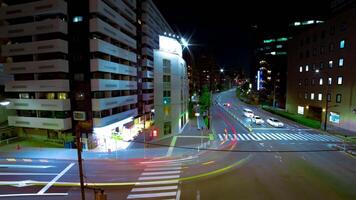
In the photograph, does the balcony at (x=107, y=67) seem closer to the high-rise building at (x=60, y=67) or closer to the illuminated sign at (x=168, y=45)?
the high-rise building at (x=60, y=67)

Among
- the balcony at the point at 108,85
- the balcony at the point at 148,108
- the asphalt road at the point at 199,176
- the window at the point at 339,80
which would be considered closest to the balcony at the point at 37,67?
the balcony at the point at 108,85

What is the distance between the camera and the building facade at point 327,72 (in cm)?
3838

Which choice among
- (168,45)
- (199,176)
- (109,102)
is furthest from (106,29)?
(199,176)

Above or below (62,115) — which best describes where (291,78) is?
above

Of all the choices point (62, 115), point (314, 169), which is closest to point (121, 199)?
point (314, 169)

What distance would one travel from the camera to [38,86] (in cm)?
3042

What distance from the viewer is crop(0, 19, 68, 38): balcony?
2872 centimetres

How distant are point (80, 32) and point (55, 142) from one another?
53.6 feet

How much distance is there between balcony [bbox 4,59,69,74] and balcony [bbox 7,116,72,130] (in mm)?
6900

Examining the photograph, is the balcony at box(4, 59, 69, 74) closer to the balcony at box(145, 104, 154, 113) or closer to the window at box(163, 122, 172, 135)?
the window at box(163, 122, 172, 135)

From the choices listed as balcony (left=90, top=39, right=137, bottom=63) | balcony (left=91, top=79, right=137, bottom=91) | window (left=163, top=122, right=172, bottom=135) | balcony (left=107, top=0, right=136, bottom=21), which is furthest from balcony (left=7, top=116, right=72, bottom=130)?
balcony (left=107, top=0, right=136, bottom=21)

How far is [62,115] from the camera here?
30.3 m

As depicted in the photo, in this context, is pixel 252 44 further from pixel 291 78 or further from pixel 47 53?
pixel 47 53

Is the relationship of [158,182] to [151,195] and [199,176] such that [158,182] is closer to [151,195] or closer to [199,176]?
[151,195]
